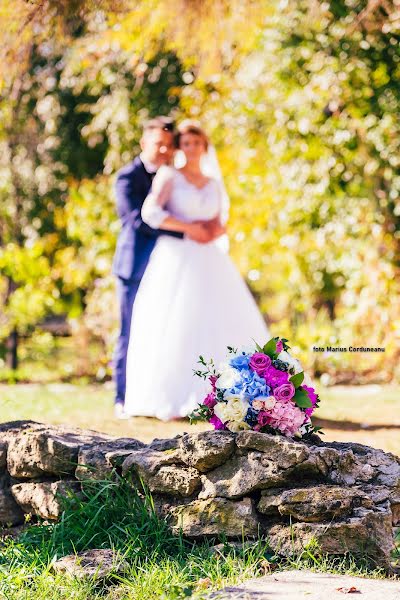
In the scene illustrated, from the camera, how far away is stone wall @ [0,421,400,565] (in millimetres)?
3135

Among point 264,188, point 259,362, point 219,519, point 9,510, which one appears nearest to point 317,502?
point 219,519

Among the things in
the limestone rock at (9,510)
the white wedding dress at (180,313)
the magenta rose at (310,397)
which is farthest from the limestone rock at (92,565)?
the white wedding dress at (180,313)

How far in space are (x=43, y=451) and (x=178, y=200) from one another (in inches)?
138

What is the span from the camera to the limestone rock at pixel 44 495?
3.51 metres

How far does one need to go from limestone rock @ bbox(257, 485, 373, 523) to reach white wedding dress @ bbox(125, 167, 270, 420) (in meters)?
3.22

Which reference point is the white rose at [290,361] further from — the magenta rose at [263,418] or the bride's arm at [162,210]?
the bride's arm at [162,210]

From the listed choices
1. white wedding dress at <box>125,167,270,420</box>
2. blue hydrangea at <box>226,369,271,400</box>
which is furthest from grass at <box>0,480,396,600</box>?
white wedding dress at <box>125,167,270,420</box>

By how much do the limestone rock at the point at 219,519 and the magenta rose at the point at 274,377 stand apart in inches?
17.2

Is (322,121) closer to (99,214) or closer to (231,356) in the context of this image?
(99,214)

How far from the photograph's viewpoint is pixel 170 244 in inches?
268

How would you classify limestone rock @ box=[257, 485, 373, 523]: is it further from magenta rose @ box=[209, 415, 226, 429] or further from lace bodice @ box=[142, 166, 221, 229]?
lace bodice @ box=[142, 166, 221, 229]

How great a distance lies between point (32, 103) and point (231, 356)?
28.8 ft

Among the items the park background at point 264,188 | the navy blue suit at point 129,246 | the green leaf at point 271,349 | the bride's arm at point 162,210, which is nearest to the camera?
the green leaf at point 271,349

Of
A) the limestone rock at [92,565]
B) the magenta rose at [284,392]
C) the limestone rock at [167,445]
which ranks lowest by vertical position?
the limestone rock at [92,565]
